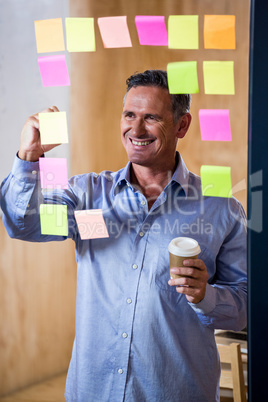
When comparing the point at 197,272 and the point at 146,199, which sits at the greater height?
the point at 146,199

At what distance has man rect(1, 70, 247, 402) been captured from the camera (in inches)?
41.6

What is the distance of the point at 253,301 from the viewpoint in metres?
0.80

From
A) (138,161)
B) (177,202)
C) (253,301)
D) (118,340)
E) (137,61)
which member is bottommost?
(118,340)

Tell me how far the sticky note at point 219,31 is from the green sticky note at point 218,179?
0.85 ft

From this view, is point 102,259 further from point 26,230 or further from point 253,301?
point 253,301

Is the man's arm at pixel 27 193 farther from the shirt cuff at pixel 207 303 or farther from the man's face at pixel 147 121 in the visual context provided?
the shirt cuff at pixel 207 303

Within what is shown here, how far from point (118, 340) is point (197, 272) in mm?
278

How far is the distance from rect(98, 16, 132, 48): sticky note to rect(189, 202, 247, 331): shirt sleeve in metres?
0.46

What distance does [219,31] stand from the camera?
93 centimetres

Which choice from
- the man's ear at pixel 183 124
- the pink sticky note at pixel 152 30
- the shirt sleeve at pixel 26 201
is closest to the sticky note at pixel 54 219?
the shirt sleeve at pixel 26 201

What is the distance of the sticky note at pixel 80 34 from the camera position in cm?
102

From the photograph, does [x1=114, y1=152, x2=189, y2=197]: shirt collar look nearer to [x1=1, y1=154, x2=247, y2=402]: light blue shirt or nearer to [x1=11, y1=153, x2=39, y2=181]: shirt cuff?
[x1=1, y1=154, x2=247, y2=402]: light blue shirt

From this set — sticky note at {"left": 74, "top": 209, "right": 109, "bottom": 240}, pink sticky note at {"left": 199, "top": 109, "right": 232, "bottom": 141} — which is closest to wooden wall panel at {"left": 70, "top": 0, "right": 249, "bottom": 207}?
pink sticky note at {"left": 199, "top": 109, "right": 232, "bottom": 141}

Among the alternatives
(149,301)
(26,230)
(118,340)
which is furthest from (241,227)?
(26,230)
